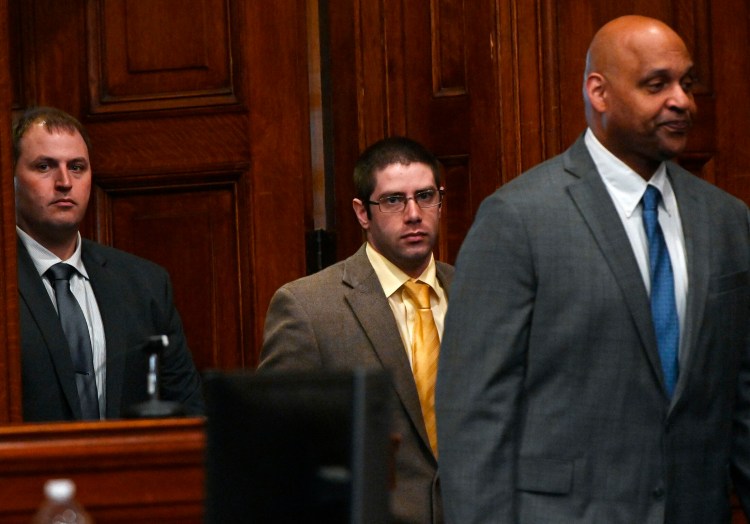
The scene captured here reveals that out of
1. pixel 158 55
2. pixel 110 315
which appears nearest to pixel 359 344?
pixel 110 315

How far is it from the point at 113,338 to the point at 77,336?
0.09 metres

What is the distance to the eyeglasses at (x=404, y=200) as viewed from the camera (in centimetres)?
389

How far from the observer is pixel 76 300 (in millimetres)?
3836

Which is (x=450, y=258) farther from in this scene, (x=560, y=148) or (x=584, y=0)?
(x=584, y=0)

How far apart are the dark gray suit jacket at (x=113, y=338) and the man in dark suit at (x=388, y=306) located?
1.08 ft

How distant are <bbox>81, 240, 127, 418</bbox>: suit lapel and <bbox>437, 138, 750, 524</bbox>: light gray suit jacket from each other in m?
1.01

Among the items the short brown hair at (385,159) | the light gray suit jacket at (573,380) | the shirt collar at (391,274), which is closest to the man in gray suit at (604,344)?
the light gray suit jacket at (573,380)

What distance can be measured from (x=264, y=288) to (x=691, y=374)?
1.82m

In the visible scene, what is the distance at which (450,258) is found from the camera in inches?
177

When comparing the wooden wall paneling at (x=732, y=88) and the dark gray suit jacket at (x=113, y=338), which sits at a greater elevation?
the wooden wall paneling at (x=732, y=88)

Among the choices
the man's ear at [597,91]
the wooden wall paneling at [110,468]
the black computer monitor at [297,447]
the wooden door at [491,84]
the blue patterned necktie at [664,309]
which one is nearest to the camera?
the black computer monitor at [297,447]

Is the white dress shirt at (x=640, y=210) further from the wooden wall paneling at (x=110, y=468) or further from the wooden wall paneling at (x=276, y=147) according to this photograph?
the wooden wall paneling at (x=276, y=147)

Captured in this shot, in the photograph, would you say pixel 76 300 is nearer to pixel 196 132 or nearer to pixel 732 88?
pixel 196 132

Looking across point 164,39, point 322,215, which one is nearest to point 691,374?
point 322,215
